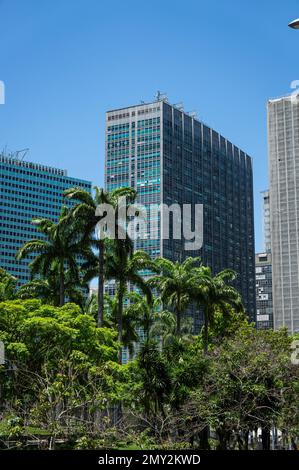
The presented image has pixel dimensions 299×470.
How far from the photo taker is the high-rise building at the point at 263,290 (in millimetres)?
171750

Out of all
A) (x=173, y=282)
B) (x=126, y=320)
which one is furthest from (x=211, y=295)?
(x=126, y=320)

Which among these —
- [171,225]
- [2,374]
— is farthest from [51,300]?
[171,225]

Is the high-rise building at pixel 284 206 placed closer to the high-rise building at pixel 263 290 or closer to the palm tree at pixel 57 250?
the high-rise building at pixel 263 290

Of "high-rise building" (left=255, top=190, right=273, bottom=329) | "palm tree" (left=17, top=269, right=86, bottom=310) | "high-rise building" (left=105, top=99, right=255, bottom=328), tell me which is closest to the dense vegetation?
"palm tree" (left=17, top=269, right=86, bottom=310)

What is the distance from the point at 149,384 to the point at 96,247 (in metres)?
11.3

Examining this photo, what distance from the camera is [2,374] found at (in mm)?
38062

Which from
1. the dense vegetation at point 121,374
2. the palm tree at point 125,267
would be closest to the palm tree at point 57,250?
the dense vegetation at point 121,374

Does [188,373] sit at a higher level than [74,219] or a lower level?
lower

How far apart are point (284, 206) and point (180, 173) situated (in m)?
33.1

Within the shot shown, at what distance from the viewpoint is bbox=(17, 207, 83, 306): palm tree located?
48.4 meters

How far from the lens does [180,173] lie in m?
144

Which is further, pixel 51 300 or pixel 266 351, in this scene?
pixel 51 300
